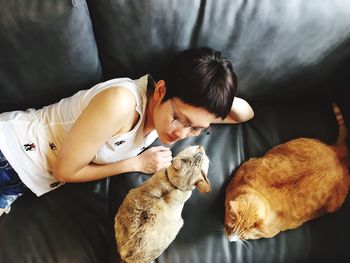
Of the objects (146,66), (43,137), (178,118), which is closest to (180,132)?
(178,118)

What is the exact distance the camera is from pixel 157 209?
3.21ft

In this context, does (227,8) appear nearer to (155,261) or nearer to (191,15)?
(191,15)

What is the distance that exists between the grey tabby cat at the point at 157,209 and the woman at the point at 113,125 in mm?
89

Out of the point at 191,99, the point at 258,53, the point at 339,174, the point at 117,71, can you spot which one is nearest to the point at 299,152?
the point at 339,174

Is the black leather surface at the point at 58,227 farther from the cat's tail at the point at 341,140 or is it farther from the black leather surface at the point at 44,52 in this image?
the cat's tail at the point at 341,140

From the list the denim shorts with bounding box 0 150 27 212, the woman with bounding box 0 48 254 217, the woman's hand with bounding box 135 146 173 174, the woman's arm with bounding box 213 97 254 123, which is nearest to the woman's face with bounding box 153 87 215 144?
the woman with bounding box 0 48 254 217

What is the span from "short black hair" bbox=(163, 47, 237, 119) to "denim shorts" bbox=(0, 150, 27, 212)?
521mm

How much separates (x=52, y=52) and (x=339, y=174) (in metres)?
0.96

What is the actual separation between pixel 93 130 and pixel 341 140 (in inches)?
33.6

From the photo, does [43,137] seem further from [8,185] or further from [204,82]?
[204,82]

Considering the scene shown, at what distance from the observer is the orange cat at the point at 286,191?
1070 mm

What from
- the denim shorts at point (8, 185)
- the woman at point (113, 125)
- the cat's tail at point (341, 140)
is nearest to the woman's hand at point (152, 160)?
the woman at point (113, 125)

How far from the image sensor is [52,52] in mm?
994

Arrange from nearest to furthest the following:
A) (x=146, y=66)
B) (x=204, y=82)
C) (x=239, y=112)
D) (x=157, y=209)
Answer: (x=204, y=82) < (x=157, y=209) < (x=146, y=66) < (x=239, y=112)
